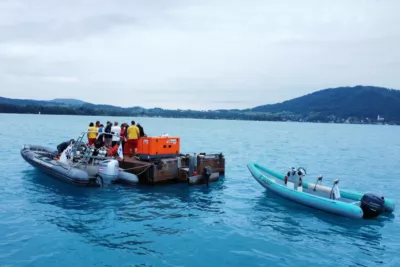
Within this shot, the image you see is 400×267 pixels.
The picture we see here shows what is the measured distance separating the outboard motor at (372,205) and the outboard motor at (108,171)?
11.0 metres

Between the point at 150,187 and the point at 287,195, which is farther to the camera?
the point at 150,187

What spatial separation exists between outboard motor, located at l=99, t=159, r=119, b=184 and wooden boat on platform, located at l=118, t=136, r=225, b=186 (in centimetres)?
124

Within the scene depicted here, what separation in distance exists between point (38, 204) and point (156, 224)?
5484mm

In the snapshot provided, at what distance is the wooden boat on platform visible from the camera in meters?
18.0

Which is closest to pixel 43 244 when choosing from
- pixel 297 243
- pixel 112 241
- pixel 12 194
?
pixel 112 241

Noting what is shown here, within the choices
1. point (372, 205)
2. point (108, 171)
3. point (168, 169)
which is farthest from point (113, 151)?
point (372, 205)

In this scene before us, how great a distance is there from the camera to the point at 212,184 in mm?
20406

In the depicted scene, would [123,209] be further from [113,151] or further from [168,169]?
[113,151]

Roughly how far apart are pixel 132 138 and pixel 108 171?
3.34 m

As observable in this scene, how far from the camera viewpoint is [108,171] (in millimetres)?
16812

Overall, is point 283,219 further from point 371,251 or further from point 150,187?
point 150,187

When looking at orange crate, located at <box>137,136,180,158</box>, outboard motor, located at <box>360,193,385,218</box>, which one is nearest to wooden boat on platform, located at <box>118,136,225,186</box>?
orange crate, located at <box>137,136,180,158</box>

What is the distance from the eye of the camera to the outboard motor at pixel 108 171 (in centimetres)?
1683

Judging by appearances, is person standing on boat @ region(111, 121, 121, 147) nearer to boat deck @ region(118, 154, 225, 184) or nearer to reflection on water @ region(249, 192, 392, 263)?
boat deck @ region(118, 154, 225, 184)
